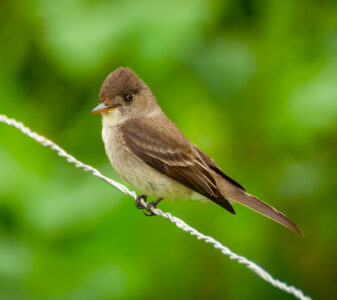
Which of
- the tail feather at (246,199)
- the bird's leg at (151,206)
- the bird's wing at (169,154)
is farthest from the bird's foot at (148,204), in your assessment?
the tail feather at (246,199)

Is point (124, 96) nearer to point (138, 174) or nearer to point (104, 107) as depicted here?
point (104, 107)

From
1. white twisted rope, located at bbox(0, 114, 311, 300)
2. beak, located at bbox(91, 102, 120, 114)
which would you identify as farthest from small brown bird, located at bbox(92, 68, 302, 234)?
white twisted rope, located at bbox(0, 114, 311, 300)

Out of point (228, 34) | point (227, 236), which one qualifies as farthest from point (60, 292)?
point (228, 34)

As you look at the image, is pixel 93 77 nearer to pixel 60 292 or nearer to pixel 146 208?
pixel 146 208

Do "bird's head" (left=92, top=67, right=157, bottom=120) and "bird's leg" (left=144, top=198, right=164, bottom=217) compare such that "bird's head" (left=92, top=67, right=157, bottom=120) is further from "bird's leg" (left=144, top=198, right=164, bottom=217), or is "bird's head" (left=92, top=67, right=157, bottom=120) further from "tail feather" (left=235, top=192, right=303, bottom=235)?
"tail feather" (left=235, top=192, right=303, bottom=235)

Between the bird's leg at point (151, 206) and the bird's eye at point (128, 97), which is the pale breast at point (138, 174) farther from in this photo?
the bird's eye at point (128, 97)

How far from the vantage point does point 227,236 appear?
4.12 m

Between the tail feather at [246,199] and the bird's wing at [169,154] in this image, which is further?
the bird's wing at [169,154]

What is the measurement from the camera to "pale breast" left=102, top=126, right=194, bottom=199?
11.8 feet

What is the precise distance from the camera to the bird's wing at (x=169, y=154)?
143 inches

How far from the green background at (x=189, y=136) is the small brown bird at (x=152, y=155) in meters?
0.19

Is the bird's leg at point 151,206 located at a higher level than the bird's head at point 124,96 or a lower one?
lower

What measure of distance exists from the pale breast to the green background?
15 cm

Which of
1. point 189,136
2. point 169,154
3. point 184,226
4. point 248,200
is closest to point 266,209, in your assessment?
point 248,200
